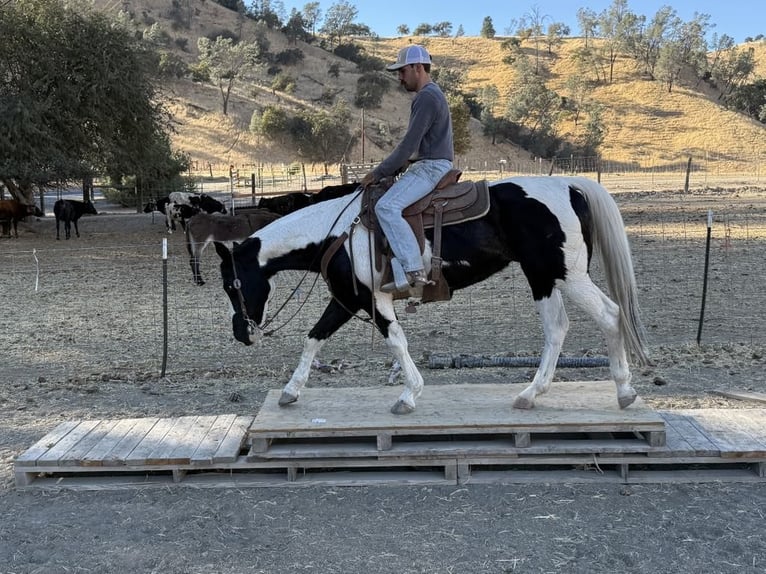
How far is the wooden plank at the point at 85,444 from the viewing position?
4.44 metres

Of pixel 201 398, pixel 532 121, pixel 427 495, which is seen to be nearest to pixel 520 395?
pixel 427 495

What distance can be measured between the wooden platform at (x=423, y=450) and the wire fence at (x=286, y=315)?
49.9 inches

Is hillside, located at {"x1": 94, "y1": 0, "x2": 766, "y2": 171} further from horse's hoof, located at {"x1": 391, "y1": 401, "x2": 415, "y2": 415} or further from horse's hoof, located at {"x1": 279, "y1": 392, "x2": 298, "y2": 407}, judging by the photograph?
horse's hoof, located at {"x1": 391, "y1": 401, "x2": 415, "y2": 415}

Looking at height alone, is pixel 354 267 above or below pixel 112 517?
above

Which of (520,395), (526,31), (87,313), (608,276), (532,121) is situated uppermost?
(526,31)

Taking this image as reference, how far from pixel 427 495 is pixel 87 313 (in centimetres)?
834

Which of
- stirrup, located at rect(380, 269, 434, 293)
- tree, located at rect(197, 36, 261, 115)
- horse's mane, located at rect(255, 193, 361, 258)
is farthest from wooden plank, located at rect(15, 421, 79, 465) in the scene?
tree, located at rect(197, 36, 261, 115)

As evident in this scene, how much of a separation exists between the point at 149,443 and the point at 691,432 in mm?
3832

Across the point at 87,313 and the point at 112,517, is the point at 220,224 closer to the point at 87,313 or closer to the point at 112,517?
the point at 87,313

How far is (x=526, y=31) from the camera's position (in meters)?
106

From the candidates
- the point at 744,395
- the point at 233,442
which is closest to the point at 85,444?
the point at 233,442

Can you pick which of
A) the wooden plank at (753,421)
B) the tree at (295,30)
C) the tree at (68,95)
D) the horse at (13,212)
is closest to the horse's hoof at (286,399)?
the wooden plank at (753,421)

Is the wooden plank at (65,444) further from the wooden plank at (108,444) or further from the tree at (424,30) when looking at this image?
the tree at (424,30)

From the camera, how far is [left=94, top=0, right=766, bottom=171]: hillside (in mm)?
60812
